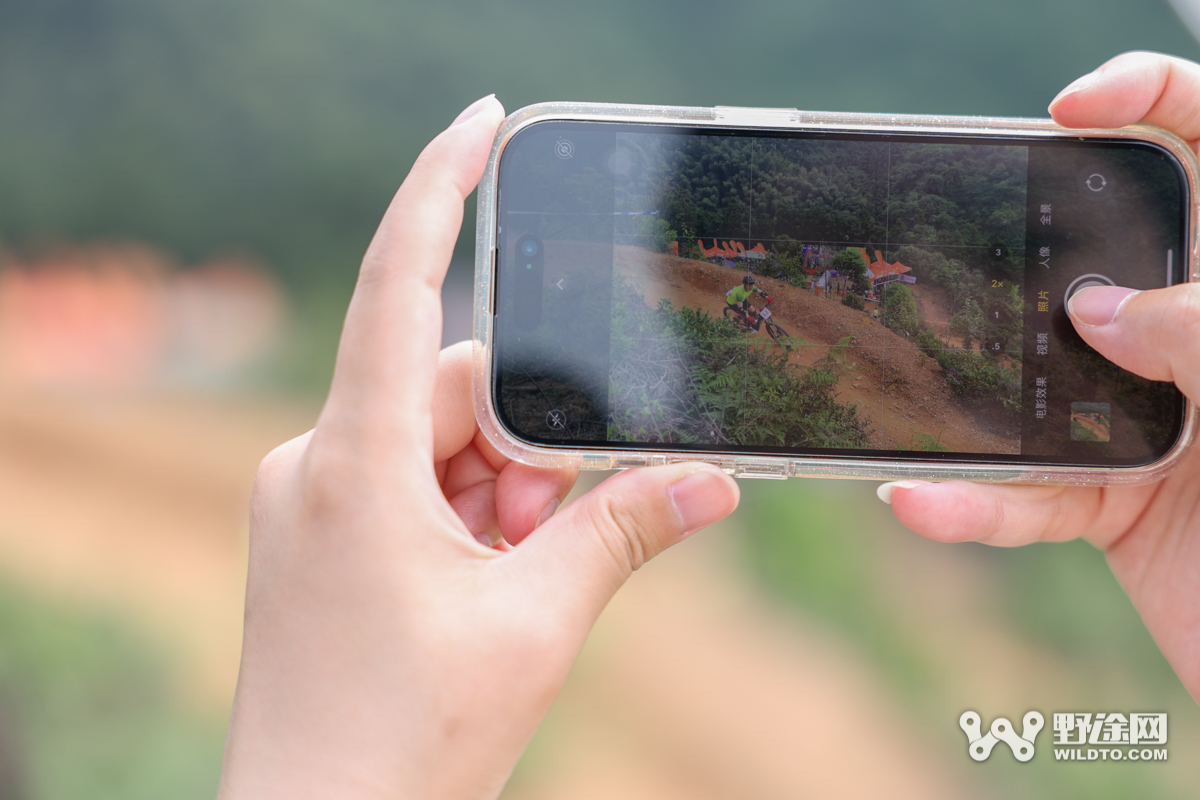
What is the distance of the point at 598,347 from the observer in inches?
31.1

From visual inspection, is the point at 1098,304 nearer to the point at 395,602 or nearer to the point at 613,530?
the point at 613,530

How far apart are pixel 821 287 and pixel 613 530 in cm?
39

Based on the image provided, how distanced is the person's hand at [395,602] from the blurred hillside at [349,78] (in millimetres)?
886

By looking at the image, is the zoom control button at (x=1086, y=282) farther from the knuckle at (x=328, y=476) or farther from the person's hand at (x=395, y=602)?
the knuckle at (x=328, y=476)

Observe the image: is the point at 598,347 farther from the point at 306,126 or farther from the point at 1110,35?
the point at 1110,35

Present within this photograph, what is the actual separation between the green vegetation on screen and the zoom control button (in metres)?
1.77

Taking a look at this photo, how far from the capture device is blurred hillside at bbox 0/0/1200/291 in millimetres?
1469

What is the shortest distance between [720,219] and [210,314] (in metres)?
1.30

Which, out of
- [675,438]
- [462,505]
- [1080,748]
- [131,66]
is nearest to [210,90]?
[131,66]

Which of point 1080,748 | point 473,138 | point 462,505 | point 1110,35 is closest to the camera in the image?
point 473,138

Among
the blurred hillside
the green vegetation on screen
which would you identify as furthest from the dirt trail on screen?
the green vegetation on screen

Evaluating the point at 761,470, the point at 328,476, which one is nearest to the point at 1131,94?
the point at 761,470

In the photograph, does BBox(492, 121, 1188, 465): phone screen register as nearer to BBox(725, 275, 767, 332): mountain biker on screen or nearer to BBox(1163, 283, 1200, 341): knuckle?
BBox(725, 275, 767, 332): mountain biker on screen

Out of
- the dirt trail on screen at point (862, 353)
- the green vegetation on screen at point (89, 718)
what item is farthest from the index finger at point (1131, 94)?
the green vegetation on screen at point (89, 718)
